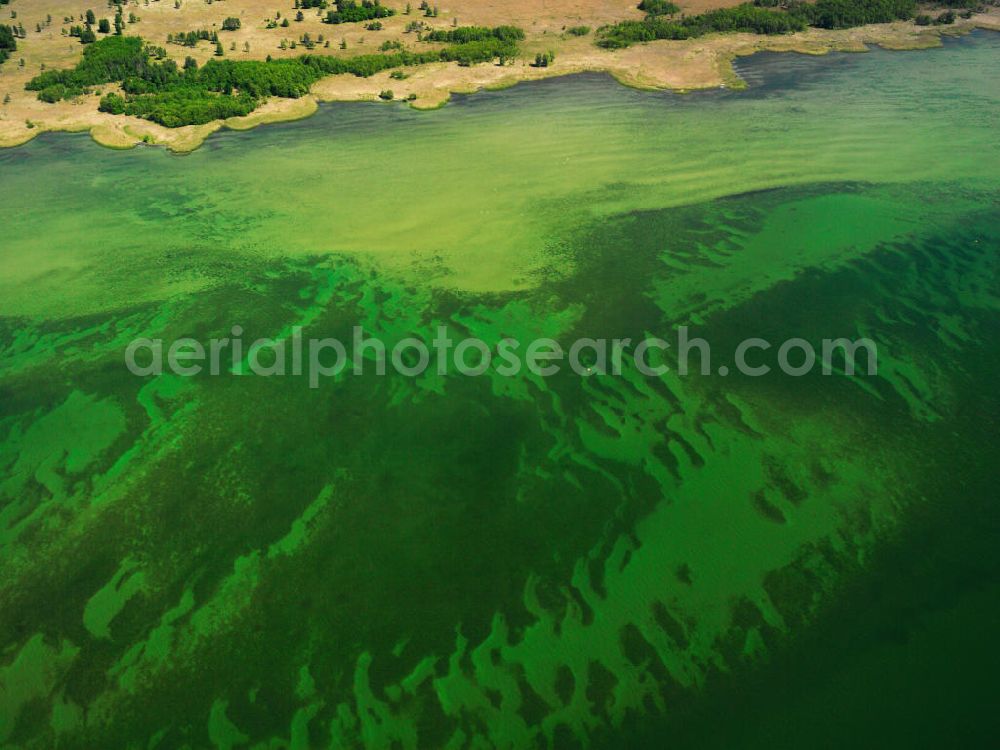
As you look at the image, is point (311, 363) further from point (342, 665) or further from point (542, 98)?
point (542, 98)

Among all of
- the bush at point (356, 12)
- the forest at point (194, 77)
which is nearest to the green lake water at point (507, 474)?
the forest at point (194, 77)

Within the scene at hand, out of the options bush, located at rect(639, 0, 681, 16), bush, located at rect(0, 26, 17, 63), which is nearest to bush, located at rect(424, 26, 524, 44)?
bush, located at rect(639, 0, 681, 16)

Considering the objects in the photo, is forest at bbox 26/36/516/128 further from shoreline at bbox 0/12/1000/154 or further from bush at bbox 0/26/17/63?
bush at bbox 0/26/17/63

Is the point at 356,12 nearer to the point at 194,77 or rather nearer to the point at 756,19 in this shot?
the point at 194,77

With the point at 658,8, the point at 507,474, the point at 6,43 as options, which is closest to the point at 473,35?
the point at 658,8

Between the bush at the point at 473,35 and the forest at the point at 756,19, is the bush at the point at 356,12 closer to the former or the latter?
the bush at the point at 473,35

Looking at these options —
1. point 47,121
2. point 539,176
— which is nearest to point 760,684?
point 539,176
